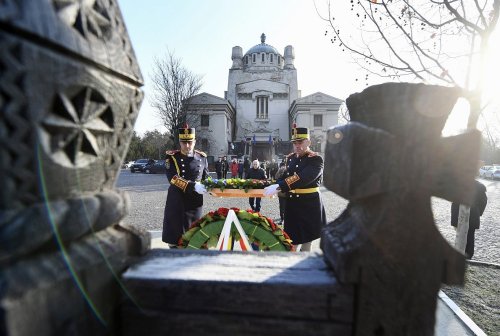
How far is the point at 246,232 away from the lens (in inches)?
144

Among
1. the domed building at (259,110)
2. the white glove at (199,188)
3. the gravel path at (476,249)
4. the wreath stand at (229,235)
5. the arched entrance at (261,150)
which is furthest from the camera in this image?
the arched entrance at (261,150)

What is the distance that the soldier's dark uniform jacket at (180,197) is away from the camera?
4.22 meters

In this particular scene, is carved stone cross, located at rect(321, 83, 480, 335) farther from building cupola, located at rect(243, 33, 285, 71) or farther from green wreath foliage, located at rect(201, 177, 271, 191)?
building cupola, located at rect(243, 33, 285, 71)

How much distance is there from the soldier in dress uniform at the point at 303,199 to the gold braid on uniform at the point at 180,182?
3.84 ft

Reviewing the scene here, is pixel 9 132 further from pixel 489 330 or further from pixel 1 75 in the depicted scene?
pixel 489 330

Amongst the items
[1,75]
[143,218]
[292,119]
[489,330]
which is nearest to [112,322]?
[1,75]

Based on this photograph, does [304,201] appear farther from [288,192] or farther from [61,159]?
[61,159]

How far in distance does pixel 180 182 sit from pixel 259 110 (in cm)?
4192

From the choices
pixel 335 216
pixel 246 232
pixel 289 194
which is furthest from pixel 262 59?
pixel 246 232

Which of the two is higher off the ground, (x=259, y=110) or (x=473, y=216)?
(x=259, y=110)

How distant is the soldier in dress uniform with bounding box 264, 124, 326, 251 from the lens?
13.9ft

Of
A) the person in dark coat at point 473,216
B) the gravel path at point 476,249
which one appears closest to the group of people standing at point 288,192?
the gravel path at point 476,249

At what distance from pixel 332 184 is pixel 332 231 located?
0.25m

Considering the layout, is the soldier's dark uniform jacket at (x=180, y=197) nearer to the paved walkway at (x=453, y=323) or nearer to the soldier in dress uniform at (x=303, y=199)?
the soldier in dress uniform at (x=303, y=199)
